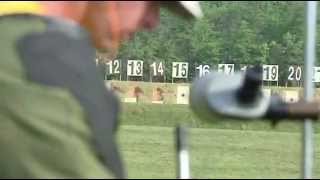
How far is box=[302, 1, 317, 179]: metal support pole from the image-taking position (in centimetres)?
81

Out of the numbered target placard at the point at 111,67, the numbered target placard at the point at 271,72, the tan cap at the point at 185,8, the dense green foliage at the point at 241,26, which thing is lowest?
the numbered target placard at the point at 111,67

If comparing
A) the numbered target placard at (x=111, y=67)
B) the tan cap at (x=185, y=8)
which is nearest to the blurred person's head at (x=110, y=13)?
the tan cap at (x=185, y=8)

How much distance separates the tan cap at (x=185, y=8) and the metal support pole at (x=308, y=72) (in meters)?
0.11

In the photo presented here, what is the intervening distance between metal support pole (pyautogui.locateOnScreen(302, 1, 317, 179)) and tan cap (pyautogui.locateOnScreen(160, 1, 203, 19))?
0.36 ft

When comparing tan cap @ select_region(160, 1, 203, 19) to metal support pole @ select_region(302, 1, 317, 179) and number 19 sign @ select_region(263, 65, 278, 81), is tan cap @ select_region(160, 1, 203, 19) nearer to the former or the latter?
metal support pole @ select_region(302, 1, 317, 179)

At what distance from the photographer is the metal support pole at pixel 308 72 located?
81 cm

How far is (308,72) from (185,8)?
0.47 feet

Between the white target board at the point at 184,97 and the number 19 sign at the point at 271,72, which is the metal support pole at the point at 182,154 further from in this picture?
the number 19 sign at the point at 271,72

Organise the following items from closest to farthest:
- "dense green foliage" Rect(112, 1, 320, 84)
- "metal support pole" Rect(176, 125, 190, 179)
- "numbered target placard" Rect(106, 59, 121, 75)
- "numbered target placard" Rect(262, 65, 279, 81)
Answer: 1. "metal support pole" Rect(176, 125, 190, 179)
2. "dense green foliage" Rect(112, 1, 320, 84)
3. "numbered target placard" Rect(262, 65, 279, 81)
4. "numbered target placard" Rect(106, 59, 121, 75)

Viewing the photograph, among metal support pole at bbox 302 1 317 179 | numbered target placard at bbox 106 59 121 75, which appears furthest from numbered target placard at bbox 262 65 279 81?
metal support pole at bbox 302 1 317 179

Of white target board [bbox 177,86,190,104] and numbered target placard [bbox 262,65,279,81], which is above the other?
numbered target placard [bbox 262,65,279,81]

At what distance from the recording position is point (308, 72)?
2.68ft

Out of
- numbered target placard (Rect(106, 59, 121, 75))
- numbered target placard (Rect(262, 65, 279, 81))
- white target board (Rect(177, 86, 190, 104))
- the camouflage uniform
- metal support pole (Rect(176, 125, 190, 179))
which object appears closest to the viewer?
the camouflage uniform

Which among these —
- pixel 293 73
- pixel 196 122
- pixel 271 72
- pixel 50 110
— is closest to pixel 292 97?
pixel 196 122
